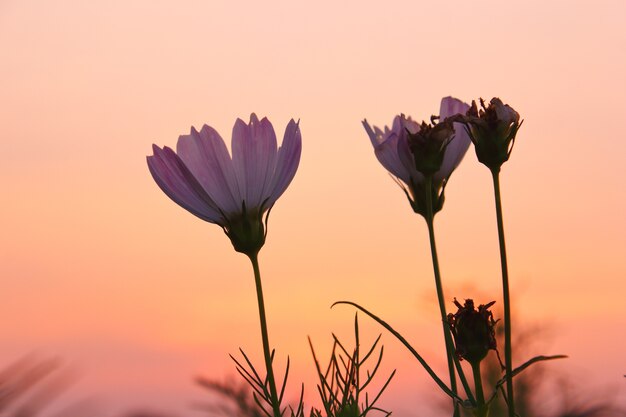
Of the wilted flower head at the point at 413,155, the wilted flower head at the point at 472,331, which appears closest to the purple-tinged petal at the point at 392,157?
the wilted flower head at the point at 413,155

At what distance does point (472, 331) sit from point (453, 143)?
0.29 meters

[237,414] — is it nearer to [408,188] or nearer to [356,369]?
[356,369]

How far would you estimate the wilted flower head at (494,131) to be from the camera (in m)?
1.00

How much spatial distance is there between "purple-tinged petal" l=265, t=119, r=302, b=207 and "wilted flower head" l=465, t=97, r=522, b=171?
17 centimetres

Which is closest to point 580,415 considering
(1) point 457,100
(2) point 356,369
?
(2) point 356,369

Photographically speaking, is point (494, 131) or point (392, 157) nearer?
point (494, 131)

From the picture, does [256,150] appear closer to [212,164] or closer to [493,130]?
[212,164]

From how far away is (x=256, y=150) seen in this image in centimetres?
105

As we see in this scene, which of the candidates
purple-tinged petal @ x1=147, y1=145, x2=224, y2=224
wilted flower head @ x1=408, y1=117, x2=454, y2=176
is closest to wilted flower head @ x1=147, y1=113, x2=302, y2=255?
purple-tinged petal @ x1=147, y1=145, x2=224, y2=224

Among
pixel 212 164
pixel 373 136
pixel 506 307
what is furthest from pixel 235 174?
pixel 506 307

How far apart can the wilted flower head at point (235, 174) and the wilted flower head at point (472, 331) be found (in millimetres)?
222

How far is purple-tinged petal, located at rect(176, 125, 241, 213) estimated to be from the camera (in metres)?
1.08

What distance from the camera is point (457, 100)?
114 centimetres

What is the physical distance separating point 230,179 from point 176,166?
74 millimetres
